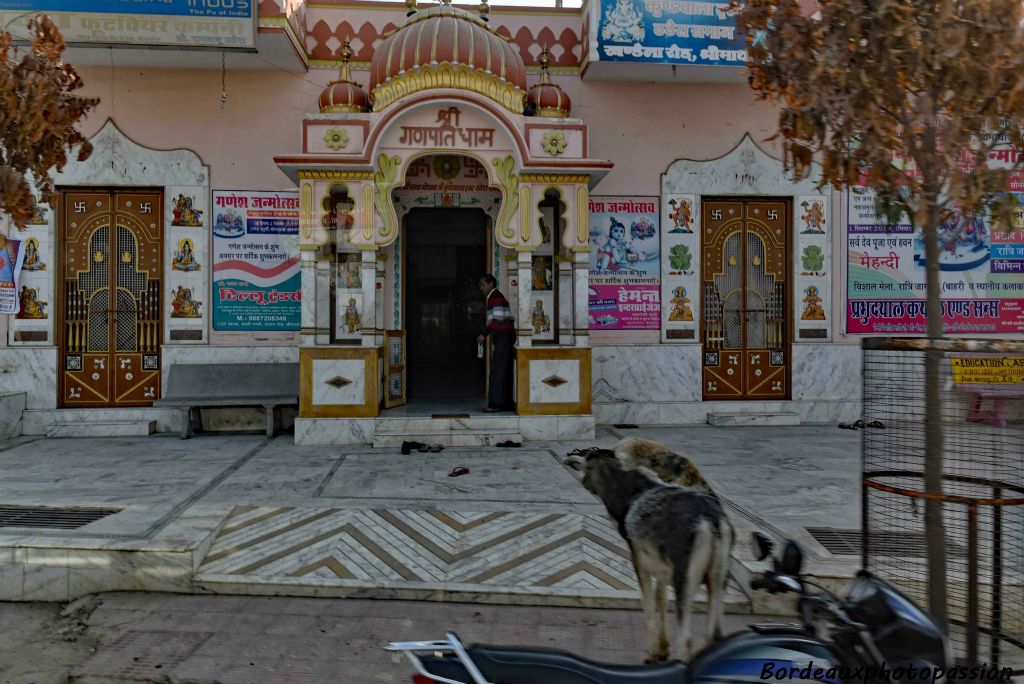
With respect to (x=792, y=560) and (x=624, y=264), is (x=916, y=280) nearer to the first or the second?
(x=624, y=264)

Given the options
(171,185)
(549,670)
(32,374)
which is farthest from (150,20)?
(549,670)

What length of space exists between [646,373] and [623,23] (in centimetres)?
513

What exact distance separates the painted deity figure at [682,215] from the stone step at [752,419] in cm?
291

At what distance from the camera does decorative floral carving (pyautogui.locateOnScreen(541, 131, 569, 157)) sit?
805 cm

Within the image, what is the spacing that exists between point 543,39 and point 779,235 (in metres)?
4.84

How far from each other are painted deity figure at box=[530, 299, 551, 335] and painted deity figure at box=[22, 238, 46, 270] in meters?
7.04

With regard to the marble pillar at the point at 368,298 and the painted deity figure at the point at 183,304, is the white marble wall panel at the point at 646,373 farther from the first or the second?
the painted deity figure at the point at 183,304

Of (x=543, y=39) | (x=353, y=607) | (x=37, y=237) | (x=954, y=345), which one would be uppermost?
(x=543, y=39)

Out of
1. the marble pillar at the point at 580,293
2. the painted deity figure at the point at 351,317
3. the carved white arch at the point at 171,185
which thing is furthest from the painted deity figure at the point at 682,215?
the carved white arch at the point at 171,185

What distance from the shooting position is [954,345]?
2.56 metres

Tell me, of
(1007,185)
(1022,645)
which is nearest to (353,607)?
(1022,645)

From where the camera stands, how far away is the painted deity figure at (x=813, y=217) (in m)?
9.98

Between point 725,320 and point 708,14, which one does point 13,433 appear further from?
point 708,14

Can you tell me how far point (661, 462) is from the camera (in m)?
2.87
